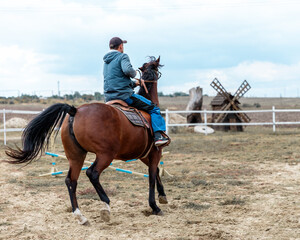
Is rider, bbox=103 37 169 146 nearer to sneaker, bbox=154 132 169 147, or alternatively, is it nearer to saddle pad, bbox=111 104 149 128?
sneaker, bbox=154 132 169 147

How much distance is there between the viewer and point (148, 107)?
249 inches

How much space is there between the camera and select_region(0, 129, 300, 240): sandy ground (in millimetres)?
4973

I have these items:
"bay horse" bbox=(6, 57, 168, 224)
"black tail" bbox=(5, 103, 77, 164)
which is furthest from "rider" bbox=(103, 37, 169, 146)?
"black tail" bbox=(5, 103, 77, 164)

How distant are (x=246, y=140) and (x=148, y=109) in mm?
11515

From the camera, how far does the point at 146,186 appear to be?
8.16 meters

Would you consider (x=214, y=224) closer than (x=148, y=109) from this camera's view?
Yes

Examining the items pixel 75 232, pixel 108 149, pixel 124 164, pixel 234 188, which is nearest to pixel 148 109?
pixel 108 149

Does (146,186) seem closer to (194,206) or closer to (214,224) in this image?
(194,206)

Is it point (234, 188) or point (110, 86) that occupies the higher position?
point (110, 86)

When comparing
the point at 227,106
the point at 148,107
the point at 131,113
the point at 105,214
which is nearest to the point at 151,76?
the point at 148,107

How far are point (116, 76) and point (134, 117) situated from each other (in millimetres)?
717

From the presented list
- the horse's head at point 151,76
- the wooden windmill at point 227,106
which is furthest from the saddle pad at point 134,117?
the wooden windmill at point 227,106

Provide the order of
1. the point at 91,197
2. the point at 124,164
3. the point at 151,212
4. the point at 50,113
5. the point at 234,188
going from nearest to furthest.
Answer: the point at 50,113 < the point at 151,212 < the point at 91,197 < the point at 234,188 < the point at 124,164

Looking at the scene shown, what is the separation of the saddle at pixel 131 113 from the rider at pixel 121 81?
0.12m
